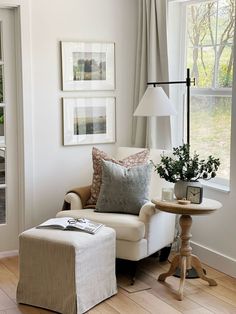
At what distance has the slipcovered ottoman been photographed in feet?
10.8

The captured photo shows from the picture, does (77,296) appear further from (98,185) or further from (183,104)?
(183,104)

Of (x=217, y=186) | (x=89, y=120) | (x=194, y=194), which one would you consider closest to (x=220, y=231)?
(x=217, y=186)

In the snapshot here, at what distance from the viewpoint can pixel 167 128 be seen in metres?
4.65

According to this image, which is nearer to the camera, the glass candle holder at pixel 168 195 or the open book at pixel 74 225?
the open book at pixel 74 225

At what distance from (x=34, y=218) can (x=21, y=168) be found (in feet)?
1.49

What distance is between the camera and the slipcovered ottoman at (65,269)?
3303 mm

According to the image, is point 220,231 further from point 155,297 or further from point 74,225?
point 74,225

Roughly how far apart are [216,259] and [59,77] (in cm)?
202

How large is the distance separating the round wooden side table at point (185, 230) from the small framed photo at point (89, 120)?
1187 mm

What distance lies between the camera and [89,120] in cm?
473

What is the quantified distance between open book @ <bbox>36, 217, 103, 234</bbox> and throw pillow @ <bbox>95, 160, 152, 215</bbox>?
34 cm

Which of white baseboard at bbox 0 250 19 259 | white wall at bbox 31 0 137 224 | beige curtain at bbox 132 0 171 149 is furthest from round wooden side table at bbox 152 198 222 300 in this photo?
white baseboard at bbox 0 250 19 259

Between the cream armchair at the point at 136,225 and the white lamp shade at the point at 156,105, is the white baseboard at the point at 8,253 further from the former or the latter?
the white lamp shade at the point at 156,105

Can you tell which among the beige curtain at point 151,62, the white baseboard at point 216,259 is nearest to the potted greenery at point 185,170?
the white baseboard at point 216,259
